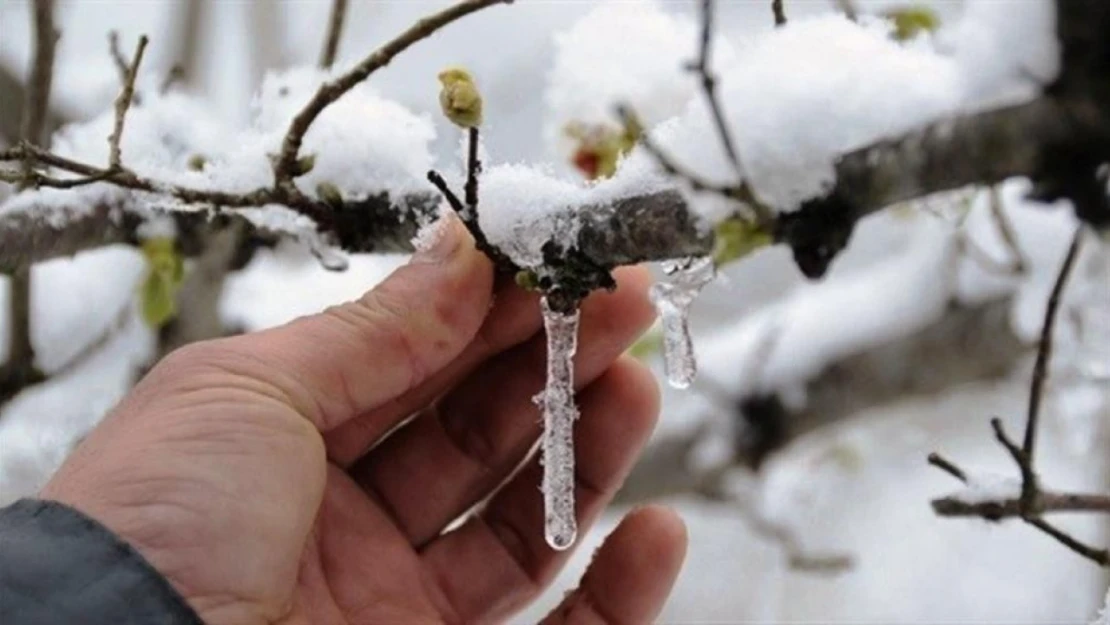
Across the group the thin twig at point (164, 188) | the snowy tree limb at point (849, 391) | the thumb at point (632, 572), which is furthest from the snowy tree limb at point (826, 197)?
the snowy tree limb at point (849, 391)

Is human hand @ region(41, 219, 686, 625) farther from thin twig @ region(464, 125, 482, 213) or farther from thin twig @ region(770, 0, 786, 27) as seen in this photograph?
thin twig @ region(770, 0, 786, 27)

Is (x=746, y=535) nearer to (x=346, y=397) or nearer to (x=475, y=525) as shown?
(x=475, y=525)

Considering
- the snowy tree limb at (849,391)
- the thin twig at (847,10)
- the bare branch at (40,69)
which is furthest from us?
the snowy tree limb at (849,391)

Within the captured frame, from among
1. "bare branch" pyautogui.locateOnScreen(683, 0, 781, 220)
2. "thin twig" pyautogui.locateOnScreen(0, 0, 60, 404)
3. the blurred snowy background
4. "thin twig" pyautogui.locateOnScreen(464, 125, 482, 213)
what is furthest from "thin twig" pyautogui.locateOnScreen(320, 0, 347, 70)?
"bare branch" pyautogui.locateOnScreen(683, 0, 781, 220)

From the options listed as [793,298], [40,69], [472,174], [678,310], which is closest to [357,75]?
[472,174]

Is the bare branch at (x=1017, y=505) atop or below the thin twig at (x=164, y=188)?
below

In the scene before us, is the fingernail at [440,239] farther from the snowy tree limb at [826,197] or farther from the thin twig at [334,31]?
the thin twig at [334,31]

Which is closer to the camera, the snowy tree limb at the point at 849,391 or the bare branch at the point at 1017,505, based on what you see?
the bare branch at the point at 1017,505
